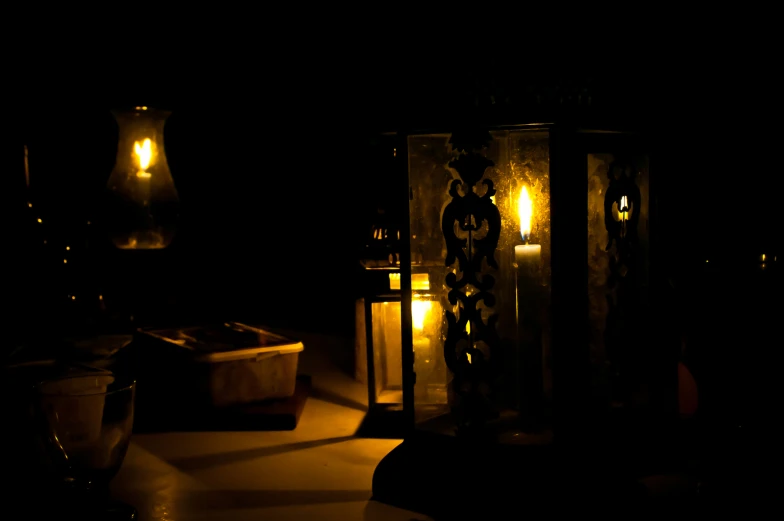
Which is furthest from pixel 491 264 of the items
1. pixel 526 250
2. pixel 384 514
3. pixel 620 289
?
pixel 384 514

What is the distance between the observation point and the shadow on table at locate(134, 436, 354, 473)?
80 centimetres

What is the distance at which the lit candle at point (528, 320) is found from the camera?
655 mm

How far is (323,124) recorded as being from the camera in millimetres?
1749

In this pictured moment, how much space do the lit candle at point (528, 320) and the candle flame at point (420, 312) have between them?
0.09m

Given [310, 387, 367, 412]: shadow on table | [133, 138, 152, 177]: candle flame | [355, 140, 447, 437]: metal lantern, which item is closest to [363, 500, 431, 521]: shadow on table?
[355, 140, 447, 437]: metal lantern

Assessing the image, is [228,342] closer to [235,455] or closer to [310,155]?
[235,455]

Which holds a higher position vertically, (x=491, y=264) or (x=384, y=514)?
(x=491, y=264)

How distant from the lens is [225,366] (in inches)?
36.0

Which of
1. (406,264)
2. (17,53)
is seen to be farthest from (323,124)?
(406,264)

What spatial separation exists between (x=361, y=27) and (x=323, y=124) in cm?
70

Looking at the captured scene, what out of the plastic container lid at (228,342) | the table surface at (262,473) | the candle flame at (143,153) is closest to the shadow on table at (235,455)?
the table surface at (262,473)

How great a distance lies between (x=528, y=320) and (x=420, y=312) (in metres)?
0.11

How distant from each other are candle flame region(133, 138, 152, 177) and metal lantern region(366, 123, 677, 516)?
1148mm

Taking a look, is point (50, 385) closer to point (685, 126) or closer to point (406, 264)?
point (406, 264)
